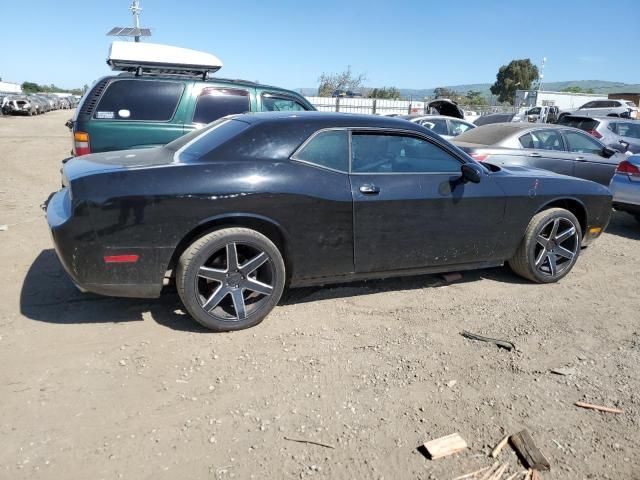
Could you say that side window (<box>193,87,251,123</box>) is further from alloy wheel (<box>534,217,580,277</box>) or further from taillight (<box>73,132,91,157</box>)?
alloy wheel (<box>534,217,580,277</box>)

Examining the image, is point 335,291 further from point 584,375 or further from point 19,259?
point 19,259

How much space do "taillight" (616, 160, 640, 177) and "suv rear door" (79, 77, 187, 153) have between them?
632 centimetres

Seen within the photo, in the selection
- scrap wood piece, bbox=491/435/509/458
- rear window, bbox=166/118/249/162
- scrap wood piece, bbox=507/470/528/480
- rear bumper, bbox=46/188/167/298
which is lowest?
scrap wood piece, bbox=507/470/528/480

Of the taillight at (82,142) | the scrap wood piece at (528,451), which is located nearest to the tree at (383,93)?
the taillight at (82,142)

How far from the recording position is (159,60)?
6.79 metres

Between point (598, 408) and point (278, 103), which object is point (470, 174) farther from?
point (278, 103)

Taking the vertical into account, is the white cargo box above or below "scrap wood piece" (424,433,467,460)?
above

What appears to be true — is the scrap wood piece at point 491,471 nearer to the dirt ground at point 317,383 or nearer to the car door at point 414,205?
the dirt ground at point 317,383

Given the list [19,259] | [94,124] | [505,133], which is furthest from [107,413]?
[505,133]

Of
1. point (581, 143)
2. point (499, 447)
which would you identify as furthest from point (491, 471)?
point (581, 143)

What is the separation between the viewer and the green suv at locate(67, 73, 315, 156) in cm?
559

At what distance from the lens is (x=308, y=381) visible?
2953 millimetres

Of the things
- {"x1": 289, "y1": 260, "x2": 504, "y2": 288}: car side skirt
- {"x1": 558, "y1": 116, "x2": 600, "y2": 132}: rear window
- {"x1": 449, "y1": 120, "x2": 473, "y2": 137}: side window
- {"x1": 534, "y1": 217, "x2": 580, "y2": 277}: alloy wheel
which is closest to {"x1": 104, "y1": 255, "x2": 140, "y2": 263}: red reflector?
{"x1": 289, "y1": 260, "x2": 504, "y2": 288}: car side skirt

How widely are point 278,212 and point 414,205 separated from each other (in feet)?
3.75
